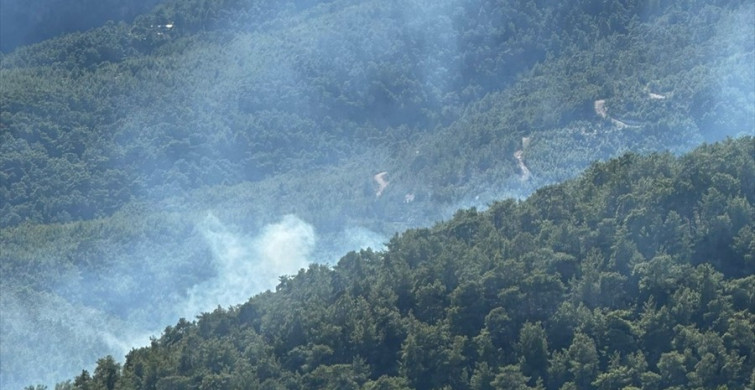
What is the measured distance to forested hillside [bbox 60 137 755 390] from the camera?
83125mm

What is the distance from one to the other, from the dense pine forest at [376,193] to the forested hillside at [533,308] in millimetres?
88

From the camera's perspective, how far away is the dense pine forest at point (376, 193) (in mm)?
85125

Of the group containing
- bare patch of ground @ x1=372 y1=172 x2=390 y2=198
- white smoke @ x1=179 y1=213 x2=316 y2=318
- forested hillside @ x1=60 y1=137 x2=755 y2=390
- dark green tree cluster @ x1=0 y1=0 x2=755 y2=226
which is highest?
dark green tree cluster @ x1=0 y1=0 x2=755 y2=226

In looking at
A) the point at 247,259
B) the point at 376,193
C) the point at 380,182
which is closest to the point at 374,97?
the point at 380,182

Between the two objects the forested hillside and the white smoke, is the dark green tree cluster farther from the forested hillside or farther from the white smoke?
the forested hillside

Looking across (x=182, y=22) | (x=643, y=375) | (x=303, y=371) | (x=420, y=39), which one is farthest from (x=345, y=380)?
(x=182, y=22)

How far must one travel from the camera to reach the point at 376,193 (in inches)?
4599

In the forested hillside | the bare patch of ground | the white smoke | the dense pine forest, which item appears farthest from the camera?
the bare patch of ground

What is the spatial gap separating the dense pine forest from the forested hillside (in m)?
0.09

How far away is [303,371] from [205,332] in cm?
424

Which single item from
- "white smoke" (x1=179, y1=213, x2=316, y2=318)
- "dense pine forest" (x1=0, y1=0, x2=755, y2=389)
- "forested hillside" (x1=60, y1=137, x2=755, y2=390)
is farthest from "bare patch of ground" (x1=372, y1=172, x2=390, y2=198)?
"forested hillside" (x1=60, y1=137, x2=755, y2=390)

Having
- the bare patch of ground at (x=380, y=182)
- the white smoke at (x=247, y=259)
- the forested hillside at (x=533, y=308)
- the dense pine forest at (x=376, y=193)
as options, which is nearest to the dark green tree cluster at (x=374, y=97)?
the dense pine forest at (x=376, y=193)

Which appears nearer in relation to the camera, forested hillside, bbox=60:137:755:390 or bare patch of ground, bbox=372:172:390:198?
forested hillside, bbox=60:137:755:390

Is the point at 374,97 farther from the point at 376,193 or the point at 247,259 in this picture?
the point at 247,259
